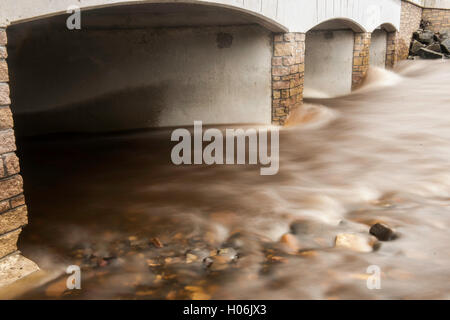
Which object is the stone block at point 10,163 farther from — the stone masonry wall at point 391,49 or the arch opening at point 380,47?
the stone masonry wall at point 391,49

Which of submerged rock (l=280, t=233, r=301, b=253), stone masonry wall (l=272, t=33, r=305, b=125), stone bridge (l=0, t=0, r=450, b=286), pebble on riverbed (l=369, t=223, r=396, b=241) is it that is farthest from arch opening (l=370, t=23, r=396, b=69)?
submerged rock (l=280, t=233, r=301, b=253)

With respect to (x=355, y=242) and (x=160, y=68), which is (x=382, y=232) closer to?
(x=355, y=242)

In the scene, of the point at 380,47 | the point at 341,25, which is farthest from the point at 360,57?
the point at 380,47

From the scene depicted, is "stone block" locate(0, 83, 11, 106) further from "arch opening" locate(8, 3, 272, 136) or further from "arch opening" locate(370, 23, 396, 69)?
"arch opening" locate(370, 23, 396, 69)

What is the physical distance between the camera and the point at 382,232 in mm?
3205

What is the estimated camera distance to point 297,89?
292 inches

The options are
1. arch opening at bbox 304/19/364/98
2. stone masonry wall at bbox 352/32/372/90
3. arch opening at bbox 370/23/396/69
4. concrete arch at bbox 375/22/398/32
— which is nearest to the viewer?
stone masonry wall at bbox 352/32/372/90

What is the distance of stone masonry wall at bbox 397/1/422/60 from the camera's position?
12984mm

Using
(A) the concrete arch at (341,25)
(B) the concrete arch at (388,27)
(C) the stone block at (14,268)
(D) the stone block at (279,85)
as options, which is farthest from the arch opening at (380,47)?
(C) the stone block at (14,268)

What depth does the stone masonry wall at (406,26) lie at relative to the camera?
13.0 m

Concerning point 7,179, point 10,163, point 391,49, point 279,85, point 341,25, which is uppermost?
point 341,25

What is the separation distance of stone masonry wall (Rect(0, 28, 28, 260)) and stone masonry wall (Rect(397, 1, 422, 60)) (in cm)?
1266

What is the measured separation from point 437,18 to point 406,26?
312 cm

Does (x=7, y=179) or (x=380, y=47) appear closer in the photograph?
(x=7, y=179)
